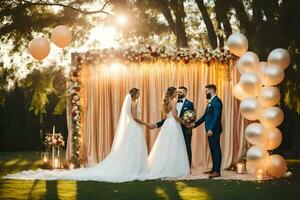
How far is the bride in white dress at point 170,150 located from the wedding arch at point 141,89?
1619 mm

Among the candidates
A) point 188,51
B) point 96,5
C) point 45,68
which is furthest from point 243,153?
point 45,68

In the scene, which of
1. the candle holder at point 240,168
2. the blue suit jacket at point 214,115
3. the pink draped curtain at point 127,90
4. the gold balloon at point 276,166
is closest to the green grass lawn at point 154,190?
the gold balloon at point 276,166

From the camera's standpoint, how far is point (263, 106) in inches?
409

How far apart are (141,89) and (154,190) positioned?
15.0ft

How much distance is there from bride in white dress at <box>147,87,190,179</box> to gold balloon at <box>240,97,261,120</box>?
5.25 ft

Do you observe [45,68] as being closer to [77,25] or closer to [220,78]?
[77,25]

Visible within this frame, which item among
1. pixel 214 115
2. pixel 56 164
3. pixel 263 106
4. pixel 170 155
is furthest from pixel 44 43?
pixel 263 106

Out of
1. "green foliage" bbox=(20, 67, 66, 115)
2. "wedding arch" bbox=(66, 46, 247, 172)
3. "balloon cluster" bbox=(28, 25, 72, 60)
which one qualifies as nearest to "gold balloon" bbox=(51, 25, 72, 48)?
"balloon cluster" bbox=(28, 25, 72, 60)

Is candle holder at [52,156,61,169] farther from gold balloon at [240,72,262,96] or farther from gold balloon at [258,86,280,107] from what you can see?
gold balloon at [258,86,280,107]

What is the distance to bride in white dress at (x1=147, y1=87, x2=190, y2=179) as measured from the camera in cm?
1095

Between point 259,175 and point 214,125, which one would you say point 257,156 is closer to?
point 259,175

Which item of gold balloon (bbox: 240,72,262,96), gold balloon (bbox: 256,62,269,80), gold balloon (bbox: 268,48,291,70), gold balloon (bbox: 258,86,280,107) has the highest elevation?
gold balloon (bbox: 268,48,291,70)

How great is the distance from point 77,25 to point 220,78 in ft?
22.6

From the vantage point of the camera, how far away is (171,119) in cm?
1141
